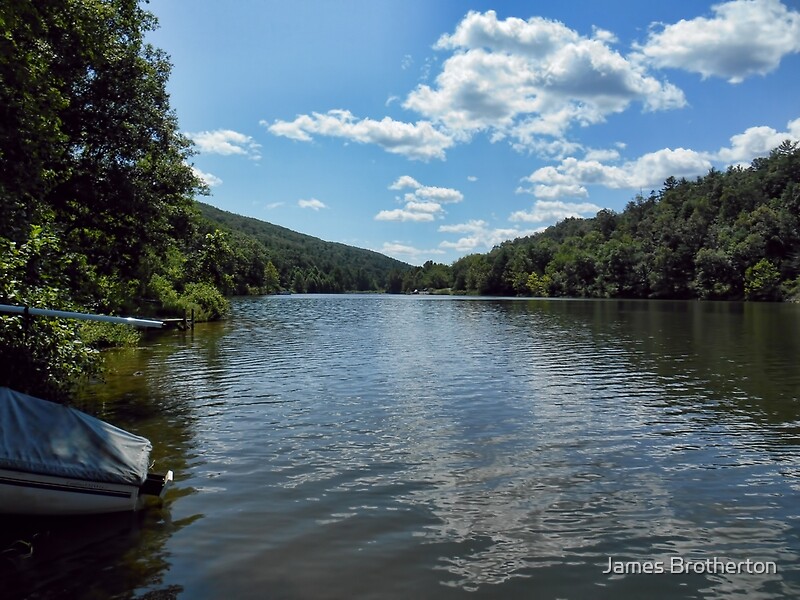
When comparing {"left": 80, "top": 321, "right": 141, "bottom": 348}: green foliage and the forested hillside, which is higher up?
the forested hillside

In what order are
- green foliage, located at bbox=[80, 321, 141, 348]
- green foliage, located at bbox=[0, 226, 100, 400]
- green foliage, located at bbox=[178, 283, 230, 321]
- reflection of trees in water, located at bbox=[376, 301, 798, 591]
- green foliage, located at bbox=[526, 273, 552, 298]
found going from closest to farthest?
reflection of trees in water, located at bbox=[376, 301, 798, 591]
green foliage, located at bbox=[0, 226, 100, 400]
green foliage, located at bbox=[80, 321, 141, 348]
green foliage, located at bbox=[178, 283, 230, 321]
green foliage, located at bbox=[526, 273, 552, 298]

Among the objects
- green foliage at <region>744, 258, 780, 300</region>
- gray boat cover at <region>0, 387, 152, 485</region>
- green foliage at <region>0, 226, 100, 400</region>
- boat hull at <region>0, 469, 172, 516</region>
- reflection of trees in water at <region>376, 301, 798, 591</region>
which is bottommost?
reflection of trees in water at <region>376, 301, 798, 591</region>

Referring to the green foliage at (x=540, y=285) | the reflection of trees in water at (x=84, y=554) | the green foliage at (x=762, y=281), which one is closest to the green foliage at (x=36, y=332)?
the reflection of trees in water at (x=84, y=554)

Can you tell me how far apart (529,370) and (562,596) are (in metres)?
19.6

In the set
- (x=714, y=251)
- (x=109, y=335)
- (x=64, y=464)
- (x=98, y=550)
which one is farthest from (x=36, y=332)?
(x=714, y=251)

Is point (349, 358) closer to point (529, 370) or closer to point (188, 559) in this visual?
point (529, 370)

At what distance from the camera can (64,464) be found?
852 centimetres

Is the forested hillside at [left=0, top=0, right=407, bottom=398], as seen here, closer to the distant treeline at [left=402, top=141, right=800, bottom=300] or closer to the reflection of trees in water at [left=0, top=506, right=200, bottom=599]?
the reflection of trees in water at [left=0, top=506, right=200, bottom=599]

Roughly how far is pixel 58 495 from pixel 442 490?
266 inches

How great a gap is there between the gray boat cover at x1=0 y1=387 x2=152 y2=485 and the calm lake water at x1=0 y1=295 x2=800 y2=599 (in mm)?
955

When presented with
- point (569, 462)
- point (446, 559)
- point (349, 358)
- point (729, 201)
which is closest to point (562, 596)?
point (446, 559)

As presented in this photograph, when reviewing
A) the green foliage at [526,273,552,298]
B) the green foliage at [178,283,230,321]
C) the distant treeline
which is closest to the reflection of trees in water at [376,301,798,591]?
the green foliage at [178,283,230,321]

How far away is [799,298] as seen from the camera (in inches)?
4043

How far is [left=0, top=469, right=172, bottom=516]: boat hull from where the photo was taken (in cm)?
832
